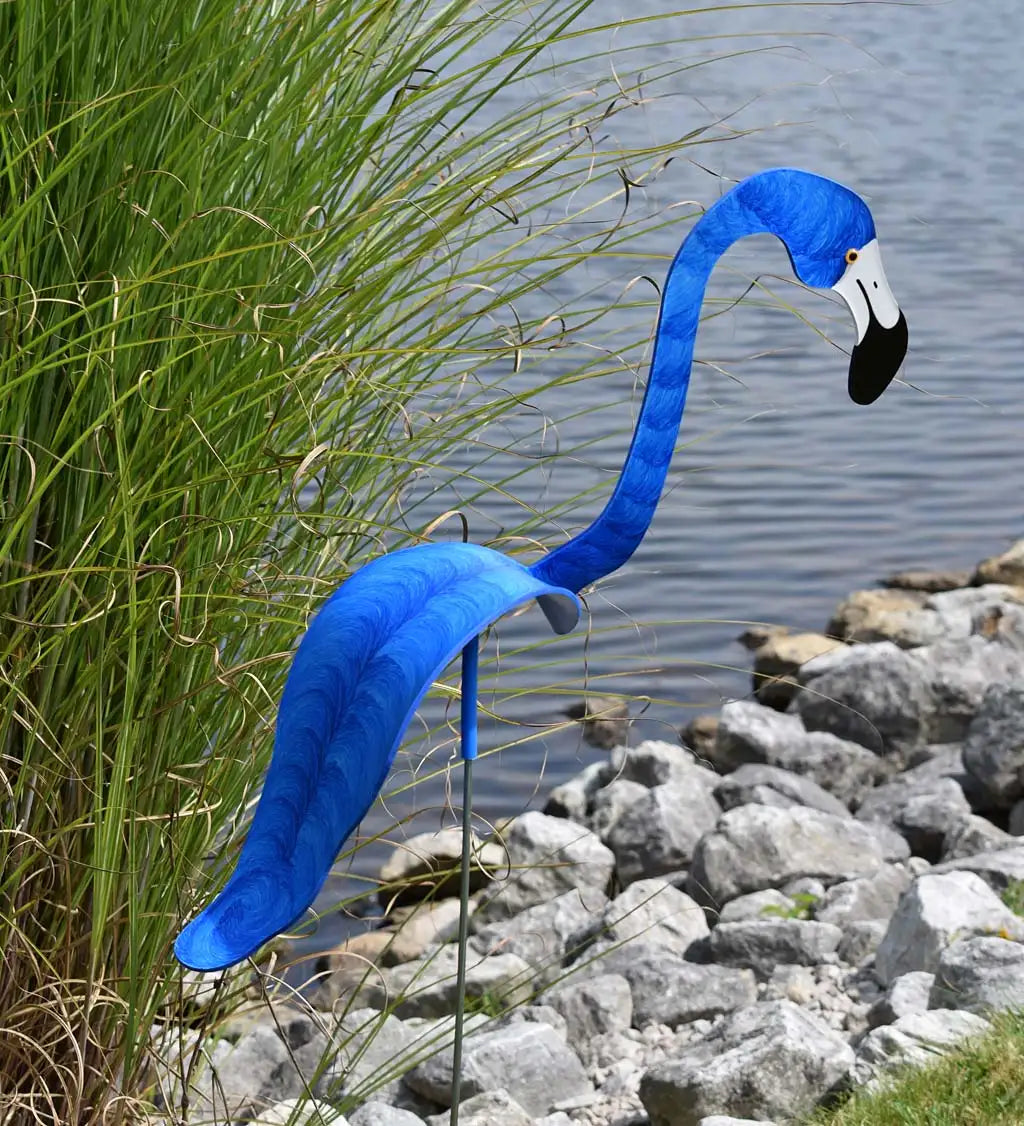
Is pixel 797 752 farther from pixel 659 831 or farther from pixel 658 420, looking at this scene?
pixel 658 420

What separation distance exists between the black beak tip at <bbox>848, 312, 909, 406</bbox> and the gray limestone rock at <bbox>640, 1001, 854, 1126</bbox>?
1.44 metres

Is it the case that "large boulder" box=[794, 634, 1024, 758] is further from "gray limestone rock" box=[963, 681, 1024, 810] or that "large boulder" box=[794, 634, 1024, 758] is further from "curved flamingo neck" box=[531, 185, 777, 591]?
"curved flamingo neck" box=[531, 185, 777, 591]

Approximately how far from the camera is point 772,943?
133 inches

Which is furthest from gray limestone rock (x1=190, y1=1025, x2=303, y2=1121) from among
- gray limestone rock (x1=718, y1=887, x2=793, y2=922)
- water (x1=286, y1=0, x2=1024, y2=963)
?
gray limestone rock (x1=718, y1=887, x2=793, y2=922)

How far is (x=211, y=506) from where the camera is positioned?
180cm

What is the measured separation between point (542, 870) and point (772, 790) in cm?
74

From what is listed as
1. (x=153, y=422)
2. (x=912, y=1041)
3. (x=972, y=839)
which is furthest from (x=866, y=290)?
(x=972, y=839)

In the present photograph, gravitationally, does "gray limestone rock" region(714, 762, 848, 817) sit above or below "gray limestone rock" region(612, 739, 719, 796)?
above

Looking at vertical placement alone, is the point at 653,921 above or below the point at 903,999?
→ below

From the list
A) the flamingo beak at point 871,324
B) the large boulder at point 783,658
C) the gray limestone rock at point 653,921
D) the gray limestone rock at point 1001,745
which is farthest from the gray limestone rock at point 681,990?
the large boulder at point 783,658

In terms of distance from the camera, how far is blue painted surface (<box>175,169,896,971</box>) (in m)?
1.14

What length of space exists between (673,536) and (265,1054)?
3.89 meters

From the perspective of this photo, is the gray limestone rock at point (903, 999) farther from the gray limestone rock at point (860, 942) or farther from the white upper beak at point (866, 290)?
the white upper beak at point (866, 290)

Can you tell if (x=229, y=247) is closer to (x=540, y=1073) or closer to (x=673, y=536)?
(x=540, y=1073)
